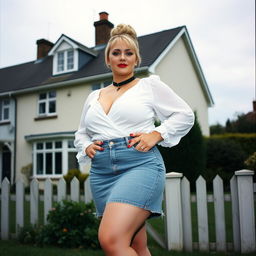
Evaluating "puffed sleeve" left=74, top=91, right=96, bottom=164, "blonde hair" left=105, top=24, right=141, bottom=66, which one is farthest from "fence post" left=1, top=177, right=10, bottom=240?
"blonde hair" left=105, top=24, right=141, bottom=66

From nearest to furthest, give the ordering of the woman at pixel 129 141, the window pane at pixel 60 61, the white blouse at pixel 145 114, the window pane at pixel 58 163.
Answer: the woman at pixel 129 141, the white blouse at pixel 145 114, the window pane at pixel 58 163, the window pane at pixel 60 61

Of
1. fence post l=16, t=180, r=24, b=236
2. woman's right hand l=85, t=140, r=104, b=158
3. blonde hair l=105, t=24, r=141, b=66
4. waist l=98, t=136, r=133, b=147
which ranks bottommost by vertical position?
fence post l=16, t=180, r=24, b=236

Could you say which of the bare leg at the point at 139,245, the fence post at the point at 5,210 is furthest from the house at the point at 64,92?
the bare leg at the point at 139,245

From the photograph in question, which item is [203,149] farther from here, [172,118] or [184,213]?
[172,118]

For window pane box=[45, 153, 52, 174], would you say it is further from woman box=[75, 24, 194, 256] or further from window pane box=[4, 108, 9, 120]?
woman box=[75, 24, 194, 256]

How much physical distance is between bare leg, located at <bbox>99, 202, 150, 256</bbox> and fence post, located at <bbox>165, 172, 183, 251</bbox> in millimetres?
2483

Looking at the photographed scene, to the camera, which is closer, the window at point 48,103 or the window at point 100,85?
the window at point 100,85

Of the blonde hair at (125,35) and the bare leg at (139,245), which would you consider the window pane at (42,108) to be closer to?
the blonde hair at (125,35)

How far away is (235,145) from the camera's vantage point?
47.5 feet

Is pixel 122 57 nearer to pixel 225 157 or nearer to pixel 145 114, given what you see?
pixel 145 114

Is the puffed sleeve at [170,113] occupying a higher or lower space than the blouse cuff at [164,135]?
higher

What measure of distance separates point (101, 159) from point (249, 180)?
2.67 m

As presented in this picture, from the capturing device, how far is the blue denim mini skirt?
1.88 metres

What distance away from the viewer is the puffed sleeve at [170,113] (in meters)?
2.14
